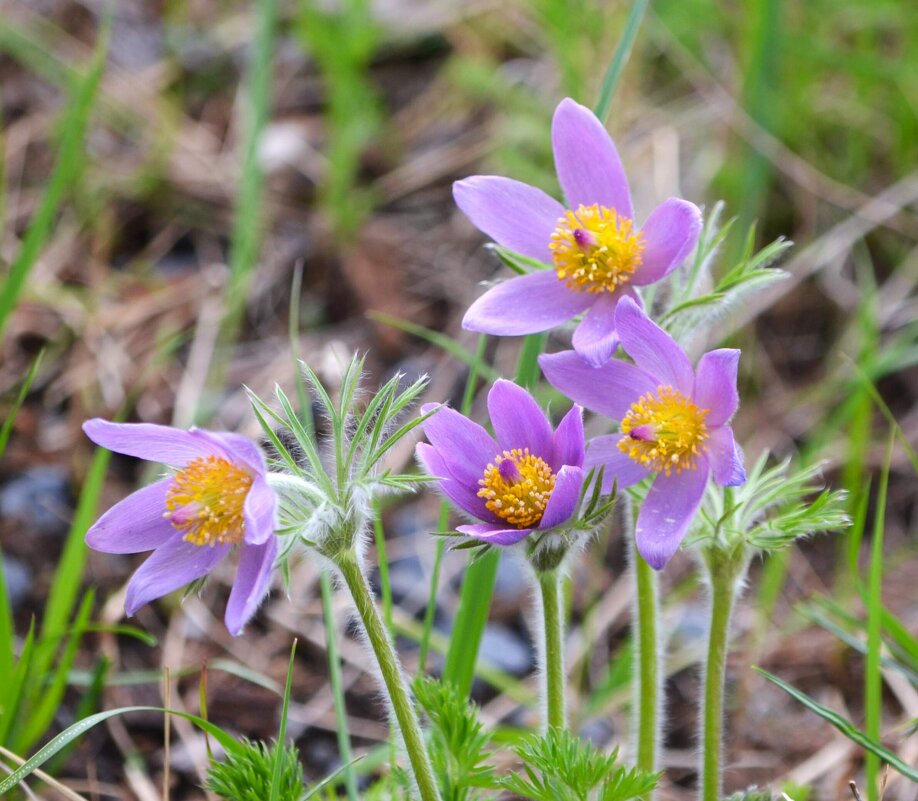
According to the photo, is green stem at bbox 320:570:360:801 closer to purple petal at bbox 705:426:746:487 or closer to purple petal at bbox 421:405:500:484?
purple petal at bbox 421:405:500:484

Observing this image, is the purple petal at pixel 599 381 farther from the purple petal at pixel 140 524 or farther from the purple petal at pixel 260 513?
the purple petal at pixel 140 524

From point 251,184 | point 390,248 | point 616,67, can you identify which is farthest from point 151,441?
point 390,248

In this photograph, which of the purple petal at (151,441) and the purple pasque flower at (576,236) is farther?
the purple pasque flower at (576,236)

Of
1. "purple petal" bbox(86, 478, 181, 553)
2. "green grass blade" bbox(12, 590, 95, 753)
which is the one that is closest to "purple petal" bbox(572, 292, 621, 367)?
"purple petal" bbox(86, 478, 181, 553)

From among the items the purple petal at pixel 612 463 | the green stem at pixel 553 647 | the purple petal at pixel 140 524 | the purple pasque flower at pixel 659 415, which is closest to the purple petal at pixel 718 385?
the purple pasque flower at pixel 659 415

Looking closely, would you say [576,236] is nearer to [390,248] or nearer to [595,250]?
[595,250]

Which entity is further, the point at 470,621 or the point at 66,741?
the point at 470,621

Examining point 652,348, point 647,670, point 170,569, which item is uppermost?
point 652,348
